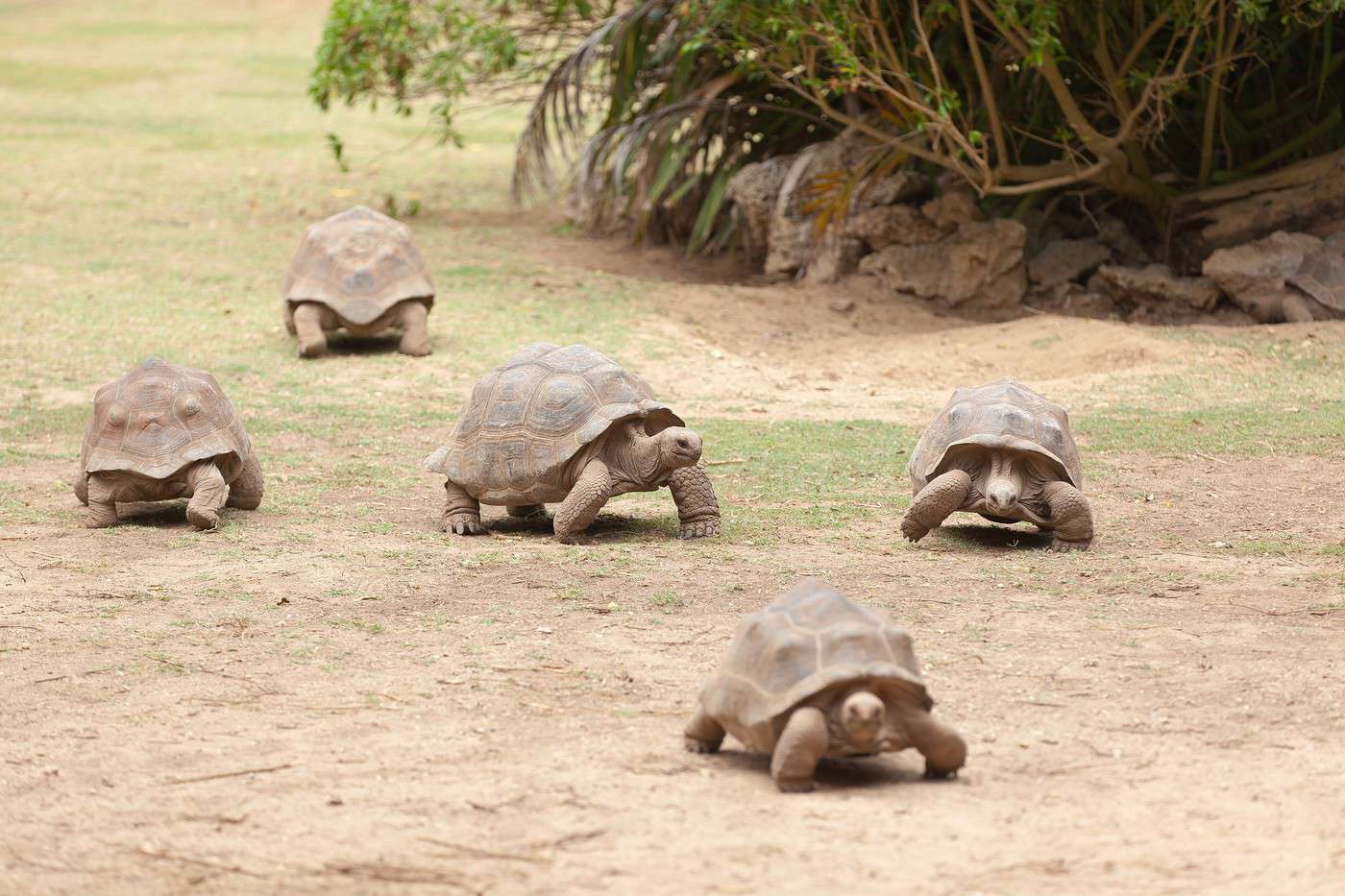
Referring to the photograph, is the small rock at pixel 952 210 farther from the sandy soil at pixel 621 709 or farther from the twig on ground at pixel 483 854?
the twig on ground at pixel 483 854

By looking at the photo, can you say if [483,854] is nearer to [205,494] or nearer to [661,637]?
[661,637]

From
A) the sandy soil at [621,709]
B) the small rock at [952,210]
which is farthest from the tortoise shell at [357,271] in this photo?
the small rock at [952,210]

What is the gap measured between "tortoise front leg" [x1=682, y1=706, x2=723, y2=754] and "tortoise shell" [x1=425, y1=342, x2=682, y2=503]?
2110 mm

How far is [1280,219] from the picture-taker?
11070 mm

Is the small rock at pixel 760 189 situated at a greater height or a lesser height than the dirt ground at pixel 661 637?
greater

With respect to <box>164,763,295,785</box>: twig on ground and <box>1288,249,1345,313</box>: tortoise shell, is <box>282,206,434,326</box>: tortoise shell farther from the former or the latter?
<box>164,763,295,785</box>: twig on ground

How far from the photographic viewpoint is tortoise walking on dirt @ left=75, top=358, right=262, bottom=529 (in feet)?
18.9

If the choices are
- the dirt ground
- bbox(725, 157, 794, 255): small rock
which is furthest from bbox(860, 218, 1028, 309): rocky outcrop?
the dirt ground

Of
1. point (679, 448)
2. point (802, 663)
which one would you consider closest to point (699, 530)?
point (679, 448)

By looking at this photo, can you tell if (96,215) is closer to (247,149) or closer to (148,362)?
(247,149)

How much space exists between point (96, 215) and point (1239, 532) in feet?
34.0

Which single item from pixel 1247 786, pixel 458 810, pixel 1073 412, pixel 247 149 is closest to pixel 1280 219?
pixel 1073 412

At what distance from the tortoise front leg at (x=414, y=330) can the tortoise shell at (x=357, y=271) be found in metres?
0.08

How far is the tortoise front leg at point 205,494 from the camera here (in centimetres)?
573
